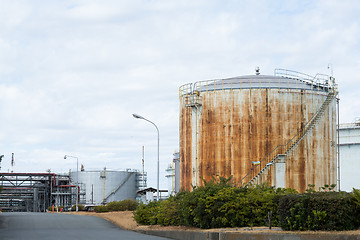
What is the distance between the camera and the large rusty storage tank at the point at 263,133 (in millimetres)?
38625

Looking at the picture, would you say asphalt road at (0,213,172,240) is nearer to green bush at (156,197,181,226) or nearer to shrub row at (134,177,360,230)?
green bush at (156,197,181,226)

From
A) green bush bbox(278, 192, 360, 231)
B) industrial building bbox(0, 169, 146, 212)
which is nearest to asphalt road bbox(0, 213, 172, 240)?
green bush bbox(278, 192, 360, 231)

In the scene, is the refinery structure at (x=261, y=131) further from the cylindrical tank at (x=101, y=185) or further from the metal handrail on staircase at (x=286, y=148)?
the cylindrical tank at (x=101, y=185)

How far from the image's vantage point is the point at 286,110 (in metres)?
39.4

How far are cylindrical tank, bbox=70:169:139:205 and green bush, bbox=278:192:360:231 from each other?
8157 cm

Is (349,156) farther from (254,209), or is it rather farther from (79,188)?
(79,188)

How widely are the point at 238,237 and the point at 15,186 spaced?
76347mm

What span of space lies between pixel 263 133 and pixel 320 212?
22.3 m

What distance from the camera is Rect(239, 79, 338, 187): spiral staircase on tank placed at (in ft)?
124

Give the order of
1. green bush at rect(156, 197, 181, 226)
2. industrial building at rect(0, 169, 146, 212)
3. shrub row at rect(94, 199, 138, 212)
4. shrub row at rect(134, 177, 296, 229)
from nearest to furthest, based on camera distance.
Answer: shrub row at rect(134, 177, 296, 229) < green bush at rect(156, 197, 181, 226) < shrub row at rect(94, 199, 138, 212) < industrial building at rect(0, 169, 146, 212)

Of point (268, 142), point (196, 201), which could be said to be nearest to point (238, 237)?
point (196, 201)

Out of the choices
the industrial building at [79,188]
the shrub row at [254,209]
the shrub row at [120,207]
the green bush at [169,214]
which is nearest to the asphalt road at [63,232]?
the green bush at [169,214]

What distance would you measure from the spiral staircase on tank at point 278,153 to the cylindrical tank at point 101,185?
62.3m

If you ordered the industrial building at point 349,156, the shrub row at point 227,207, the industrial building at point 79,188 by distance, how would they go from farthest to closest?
1. the industrial building at point 79,188
2. the industrial building at point 349,156
3. the shrub row at point 227,207
